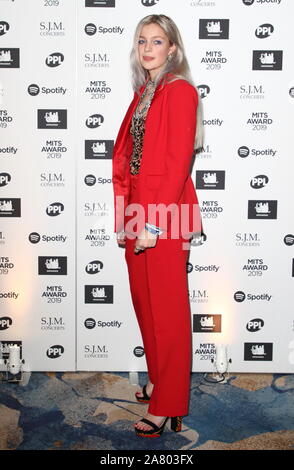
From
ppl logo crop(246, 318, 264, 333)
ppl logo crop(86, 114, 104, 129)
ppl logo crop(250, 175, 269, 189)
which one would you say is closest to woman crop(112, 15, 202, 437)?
ppl logo crop(86, 114, 104, 129)

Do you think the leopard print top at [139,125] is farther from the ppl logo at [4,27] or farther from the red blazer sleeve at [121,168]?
the ppl logo at [4,27]

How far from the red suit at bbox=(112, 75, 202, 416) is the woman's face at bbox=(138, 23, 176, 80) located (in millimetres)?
130

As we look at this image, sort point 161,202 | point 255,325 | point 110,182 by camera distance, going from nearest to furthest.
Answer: point 161,202 → point 110,182 → point 255,325

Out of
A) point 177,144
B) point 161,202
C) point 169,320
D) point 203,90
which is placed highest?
point 203,90

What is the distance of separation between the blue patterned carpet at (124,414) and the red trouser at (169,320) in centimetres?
18

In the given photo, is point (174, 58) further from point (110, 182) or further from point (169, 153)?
point (110, 182)

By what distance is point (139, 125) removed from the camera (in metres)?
2.51

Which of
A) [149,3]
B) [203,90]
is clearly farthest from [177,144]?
[149,3]

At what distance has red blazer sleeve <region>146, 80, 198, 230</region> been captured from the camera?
2.29m

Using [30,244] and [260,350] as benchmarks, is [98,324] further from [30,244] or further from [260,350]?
[260,350]

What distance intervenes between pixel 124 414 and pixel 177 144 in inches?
54.7

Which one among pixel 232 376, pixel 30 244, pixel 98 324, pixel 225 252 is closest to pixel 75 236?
pixel 30 244

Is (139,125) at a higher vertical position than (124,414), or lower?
higher

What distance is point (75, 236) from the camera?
3207mm
